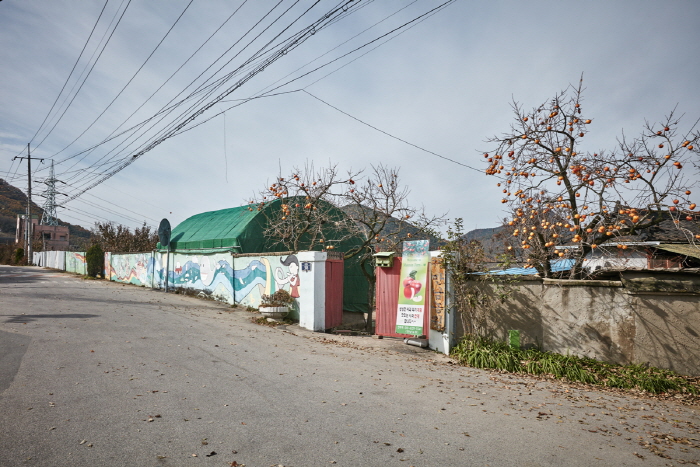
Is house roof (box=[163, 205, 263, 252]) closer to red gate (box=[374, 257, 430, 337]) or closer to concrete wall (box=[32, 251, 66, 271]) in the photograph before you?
red gate (box=[374, 257, 430, 337])

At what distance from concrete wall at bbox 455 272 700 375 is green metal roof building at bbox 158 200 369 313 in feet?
29.2

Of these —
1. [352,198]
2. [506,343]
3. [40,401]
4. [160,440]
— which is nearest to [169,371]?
[40,401]

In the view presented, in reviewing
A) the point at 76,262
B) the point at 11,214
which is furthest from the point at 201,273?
the point at 11,214

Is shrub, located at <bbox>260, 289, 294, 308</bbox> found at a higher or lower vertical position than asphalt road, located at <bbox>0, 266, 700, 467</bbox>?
higher

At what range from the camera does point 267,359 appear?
7355 mm

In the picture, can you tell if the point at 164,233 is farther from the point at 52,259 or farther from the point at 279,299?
the point at 52,259

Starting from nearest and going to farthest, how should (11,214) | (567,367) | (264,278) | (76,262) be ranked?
(567,367), (264,278), (76,262), (11,214)

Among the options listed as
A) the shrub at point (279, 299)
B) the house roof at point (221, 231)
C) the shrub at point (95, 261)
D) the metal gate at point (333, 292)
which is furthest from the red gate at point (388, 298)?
the shrub at point (95, 261)

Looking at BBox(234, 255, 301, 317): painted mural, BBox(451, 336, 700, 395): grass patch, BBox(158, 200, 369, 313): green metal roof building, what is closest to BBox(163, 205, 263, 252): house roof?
BBox(158, 200, 369, 313): green metal roof building

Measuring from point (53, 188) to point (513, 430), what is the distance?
219ft

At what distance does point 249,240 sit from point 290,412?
13.1 m

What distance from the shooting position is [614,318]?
7.15 m

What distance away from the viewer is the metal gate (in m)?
11.5

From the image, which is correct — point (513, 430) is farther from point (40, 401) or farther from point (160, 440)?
point (40, 401)
